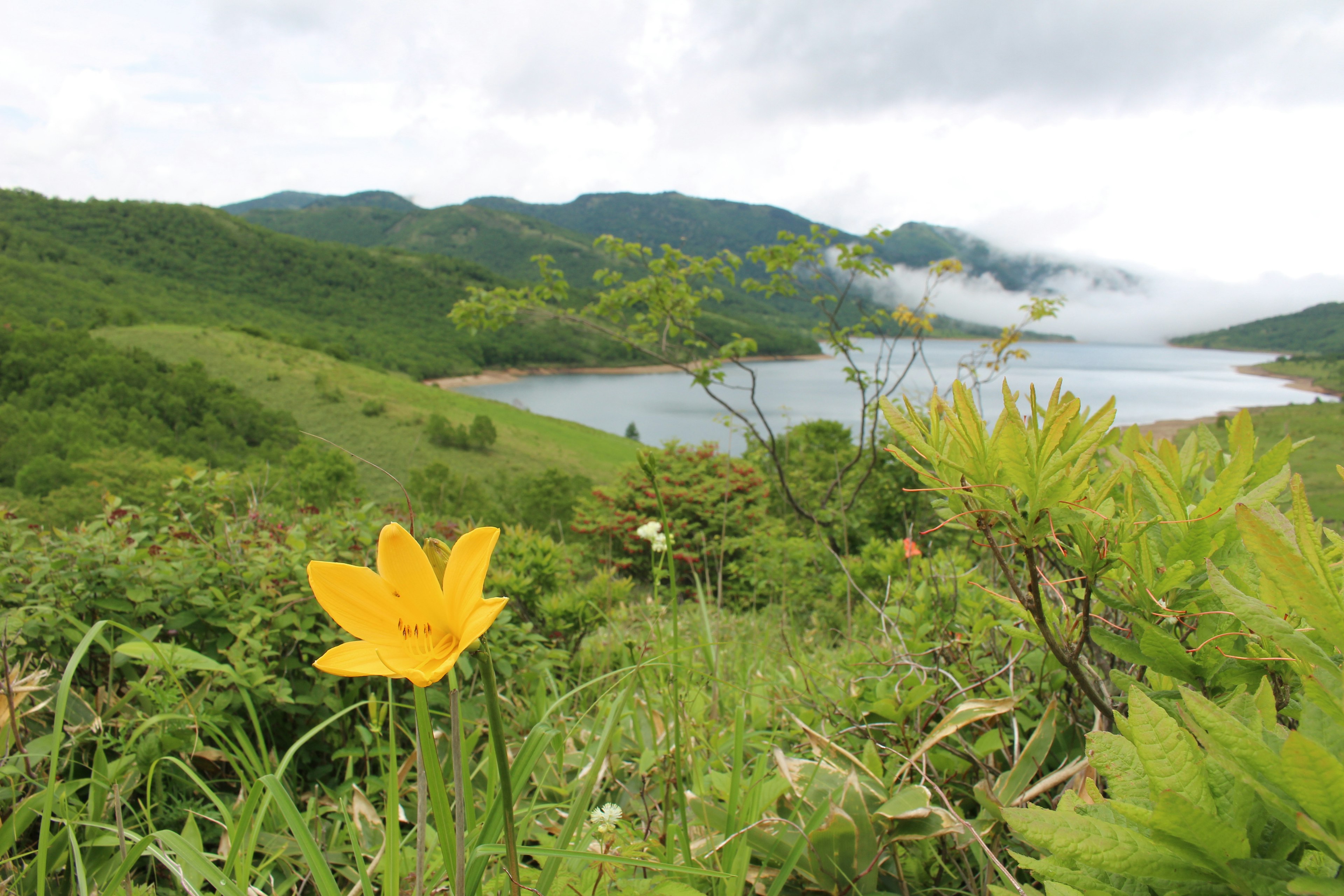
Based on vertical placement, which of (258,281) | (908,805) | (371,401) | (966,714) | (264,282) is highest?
(258,281)

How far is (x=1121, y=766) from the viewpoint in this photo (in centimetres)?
56

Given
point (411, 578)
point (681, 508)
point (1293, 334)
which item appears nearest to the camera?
point (411, 578)

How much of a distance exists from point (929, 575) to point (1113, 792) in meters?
1.27

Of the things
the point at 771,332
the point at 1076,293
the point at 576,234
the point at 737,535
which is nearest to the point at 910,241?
the point at 1076,293

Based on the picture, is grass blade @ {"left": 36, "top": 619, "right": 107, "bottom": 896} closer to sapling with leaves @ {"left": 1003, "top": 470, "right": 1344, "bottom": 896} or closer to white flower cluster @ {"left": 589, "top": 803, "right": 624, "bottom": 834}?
white flower cluster @ {"left": 589, "top": 803, "right": 624, "bottom": 834}

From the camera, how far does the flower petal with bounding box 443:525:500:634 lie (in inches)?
23.4

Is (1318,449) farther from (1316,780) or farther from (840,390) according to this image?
(840,390)

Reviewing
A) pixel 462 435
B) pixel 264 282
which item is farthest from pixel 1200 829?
pixel 264 282

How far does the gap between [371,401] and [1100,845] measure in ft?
135

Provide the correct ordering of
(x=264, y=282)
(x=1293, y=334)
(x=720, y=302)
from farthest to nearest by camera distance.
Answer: (x=1293, y=334) < (x=264, y=282) < (x=720, y=302)

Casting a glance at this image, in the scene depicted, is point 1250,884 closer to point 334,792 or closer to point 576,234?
point 334,792

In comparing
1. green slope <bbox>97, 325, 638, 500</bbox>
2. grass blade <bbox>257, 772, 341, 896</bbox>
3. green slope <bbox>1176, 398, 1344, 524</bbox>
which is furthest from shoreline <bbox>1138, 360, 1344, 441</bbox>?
green slope <bbox>97, 325, 638, 500</bbox>

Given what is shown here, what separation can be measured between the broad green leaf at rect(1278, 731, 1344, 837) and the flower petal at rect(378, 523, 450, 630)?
642 mm

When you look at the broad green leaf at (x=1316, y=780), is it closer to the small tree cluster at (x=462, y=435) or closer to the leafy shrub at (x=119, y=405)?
the leafy shrub at (x=119, y=405)
